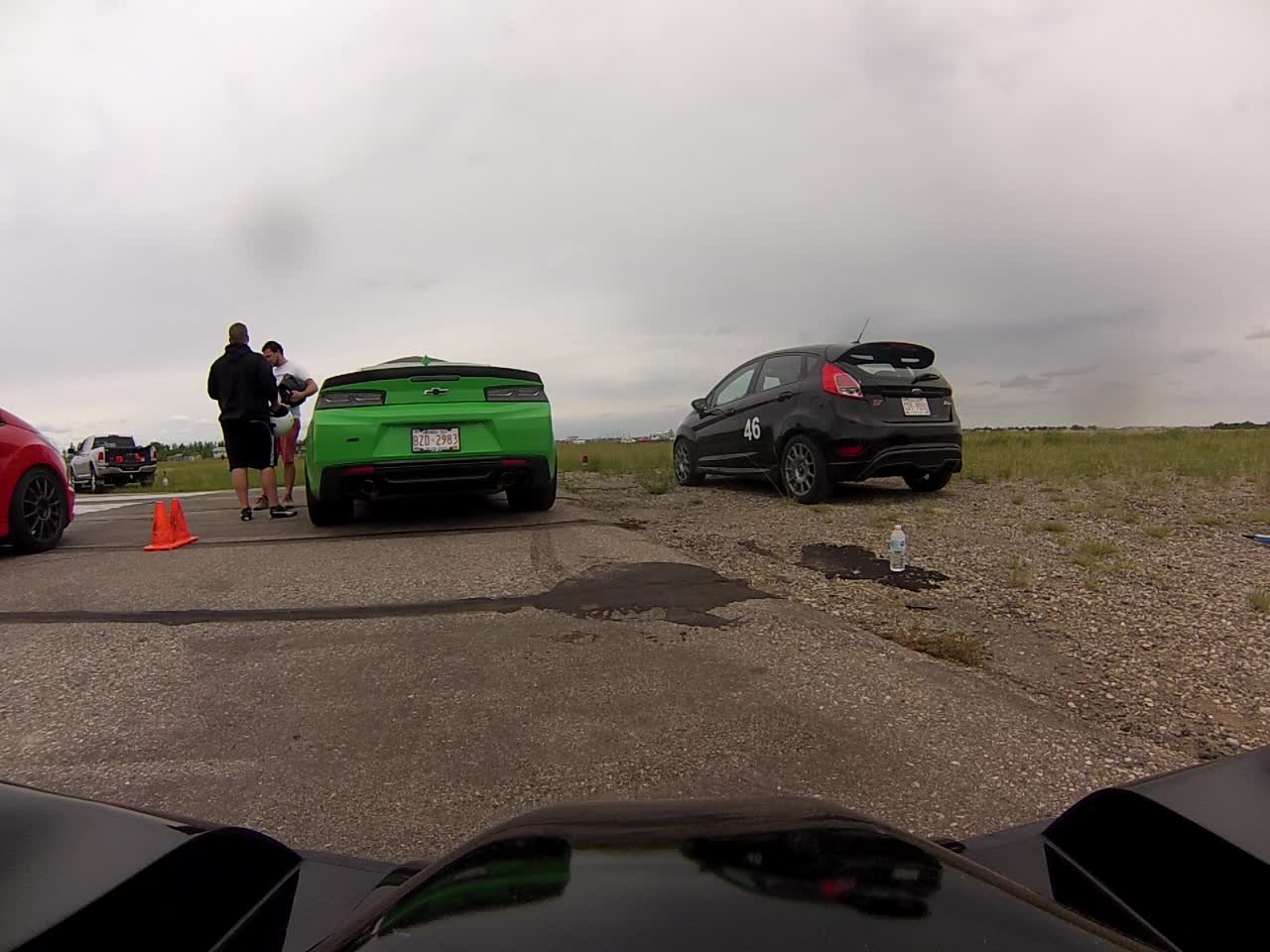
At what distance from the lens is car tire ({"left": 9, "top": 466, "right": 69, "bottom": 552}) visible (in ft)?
18.7

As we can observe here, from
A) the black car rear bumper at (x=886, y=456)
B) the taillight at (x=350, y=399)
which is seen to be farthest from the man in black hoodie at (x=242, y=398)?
the black car rear bumper at (x=886, y=456)

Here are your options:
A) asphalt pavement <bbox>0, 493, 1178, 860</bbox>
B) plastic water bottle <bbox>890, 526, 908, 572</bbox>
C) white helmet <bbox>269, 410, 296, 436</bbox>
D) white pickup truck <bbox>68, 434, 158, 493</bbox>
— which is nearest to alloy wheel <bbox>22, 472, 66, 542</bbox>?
asphalt pavement <bbox>0, 493, 1178, 860</bbox>

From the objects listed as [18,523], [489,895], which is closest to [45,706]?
[489,895]

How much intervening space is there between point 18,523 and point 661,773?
6023mm

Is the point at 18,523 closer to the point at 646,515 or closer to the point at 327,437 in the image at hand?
the point at 327,437

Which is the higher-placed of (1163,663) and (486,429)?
(486,429)

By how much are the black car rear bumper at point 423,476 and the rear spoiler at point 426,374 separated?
697 mm

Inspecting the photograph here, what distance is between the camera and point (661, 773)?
2150mm

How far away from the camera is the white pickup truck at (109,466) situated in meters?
26.7

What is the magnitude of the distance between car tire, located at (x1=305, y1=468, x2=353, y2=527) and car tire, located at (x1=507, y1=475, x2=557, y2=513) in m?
1.44

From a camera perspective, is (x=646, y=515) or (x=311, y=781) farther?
(x=646, y=515)

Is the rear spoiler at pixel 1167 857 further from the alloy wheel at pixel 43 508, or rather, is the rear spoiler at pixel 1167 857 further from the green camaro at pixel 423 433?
the alloy wheel at pixel 43 508

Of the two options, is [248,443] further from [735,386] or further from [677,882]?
[677,882]

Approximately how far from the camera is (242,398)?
6.88 metres
